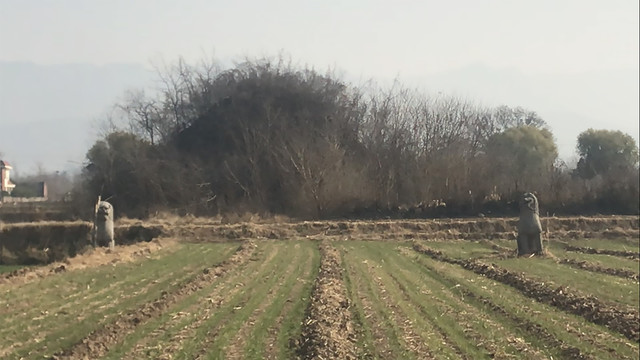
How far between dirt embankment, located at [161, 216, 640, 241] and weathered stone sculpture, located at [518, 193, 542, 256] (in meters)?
10.7

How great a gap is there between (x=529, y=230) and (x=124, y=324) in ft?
61.7

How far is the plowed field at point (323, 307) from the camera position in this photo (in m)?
10.5

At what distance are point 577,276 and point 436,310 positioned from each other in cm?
831

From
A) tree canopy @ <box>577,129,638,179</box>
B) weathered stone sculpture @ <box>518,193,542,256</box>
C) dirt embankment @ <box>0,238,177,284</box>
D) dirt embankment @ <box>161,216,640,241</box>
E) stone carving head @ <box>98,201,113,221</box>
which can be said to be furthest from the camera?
tree canopy @ <box>577,129,638,179</box>

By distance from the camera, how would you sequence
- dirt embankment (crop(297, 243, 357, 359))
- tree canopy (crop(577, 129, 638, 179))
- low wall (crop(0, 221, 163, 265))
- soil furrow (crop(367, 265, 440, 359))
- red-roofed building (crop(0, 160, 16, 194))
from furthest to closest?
tree canopy (crop(577, 129, 638, 179)), red-roofed building (crop(0, 160, 16, 194)), low wall (crop(0, 221, 163, 265)), soil furrow (crop(367, 265, 440, 359)), dirt embankment (crop(297, 243, 357, 359))

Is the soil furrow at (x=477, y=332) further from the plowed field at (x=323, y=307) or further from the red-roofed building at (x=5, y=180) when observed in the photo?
the red-roofed building at (x=5, y=180)

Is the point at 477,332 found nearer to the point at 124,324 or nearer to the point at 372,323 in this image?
the point at 372,323

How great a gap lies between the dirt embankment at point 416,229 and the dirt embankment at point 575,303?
17.4 m

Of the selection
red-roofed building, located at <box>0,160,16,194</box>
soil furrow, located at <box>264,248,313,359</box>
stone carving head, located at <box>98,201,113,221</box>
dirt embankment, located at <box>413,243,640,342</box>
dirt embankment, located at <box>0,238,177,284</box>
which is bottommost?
dirt embankment, located at <box>413,243,640,342</box>

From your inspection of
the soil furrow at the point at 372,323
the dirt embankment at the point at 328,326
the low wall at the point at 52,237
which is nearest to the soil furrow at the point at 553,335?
the soil furrow at the point at 372,323

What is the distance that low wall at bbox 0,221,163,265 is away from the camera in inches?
1379

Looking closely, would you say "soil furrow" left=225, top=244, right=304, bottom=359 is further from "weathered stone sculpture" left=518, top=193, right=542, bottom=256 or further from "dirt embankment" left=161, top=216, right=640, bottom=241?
"dirt embankment" left=161, top=216, right=640, bottom=241

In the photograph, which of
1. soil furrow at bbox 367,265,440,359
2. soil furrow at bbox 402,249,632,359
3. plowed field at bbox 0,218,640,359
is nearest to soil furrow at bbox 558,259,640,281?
plowed field at bbox 0,218,640,359

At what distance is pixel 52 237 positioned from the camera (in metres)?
37.4
